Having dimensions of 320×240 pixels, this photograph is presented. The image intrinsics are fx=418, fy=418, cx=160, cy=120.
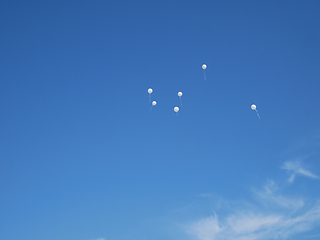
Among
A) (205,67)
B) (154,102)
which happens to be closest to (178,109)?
(154,102)

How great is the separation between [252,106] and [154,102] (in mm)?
11544

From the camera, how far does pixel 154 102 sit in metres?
49.6

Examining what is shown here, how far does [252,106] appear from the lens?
49.1m

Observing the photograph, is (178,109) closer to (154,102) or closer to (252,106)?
(154,102)

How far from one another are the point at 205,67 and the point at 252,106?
721cm

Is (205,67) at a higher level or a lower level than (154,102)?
higher

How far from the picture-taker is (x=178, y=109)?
48.8m

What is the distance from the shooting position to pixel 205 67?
163 ft

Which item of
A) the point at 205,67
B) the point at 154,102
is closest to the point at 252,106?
the point at 205,67

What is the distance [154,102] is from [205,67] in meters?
7.37

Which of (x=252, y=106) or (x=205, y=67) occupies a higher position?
(x=205, y=67)

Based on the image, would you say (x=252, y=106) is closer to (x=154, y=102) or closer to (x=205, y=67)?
(x=205, y=67)

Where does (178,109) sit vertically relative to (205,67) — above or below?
below
